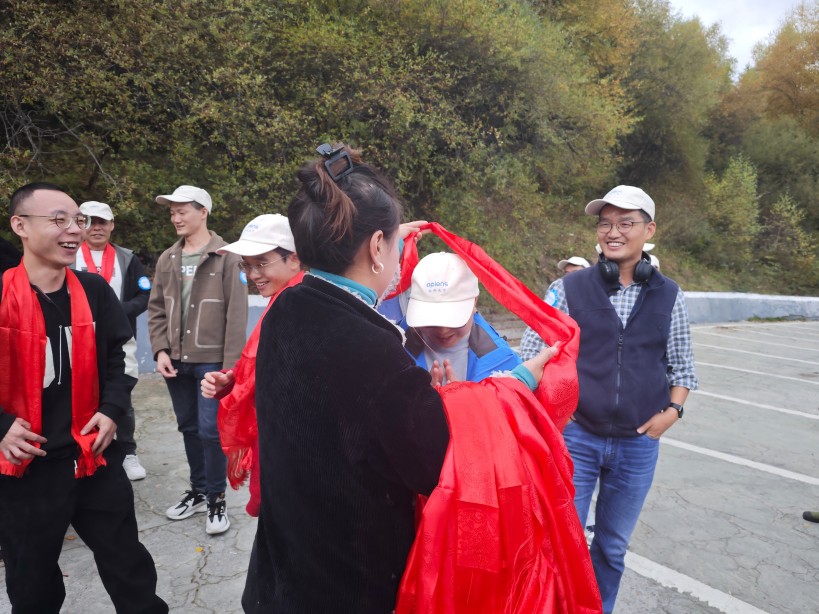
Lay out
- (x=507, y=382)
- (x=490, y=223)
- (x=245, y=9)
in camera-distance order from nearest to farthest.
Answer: (x=507, y=382) < (x=245, y=9) < (x=490, y=223)

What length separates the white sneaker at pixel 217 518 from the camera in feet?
12.1

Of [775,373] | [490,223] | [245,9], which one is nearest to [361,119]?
[245,9]

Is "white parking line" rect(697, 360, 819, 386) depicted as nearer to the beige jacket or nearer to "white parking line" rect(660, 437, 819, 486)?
"white parking line" rect(660, 437, 819, 486)

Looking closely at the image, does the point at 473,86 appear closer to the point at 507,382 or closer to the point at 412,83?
the point at 412,83

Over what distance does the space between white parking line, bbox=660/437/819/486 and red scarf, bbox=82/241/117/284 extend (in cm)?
509

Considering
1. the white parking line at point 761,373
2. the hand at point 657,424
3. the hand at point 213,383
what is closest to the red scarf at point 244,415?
the hand at point 213,383

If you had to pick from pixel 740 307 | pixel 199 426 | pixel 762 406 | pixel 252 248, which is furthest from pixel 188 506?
pixel 740 307

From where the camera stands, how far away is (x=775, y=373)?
9.43 meters

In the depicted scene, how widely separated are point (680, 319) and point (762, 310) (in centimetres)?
1745

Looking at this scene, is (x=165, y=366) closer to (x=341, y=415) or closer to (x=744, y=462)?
(x=341, y=415)

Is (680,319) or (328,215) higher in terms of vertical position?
(328,215)

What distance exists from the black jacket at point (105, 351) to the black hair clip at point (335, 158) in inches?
62.1

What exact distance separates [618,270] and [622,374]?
0.49 metres

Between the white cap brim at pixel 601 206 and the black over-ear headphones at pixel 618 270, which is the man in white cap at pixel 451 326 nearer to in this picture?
the black over-ear headphones at pixel 618 270
